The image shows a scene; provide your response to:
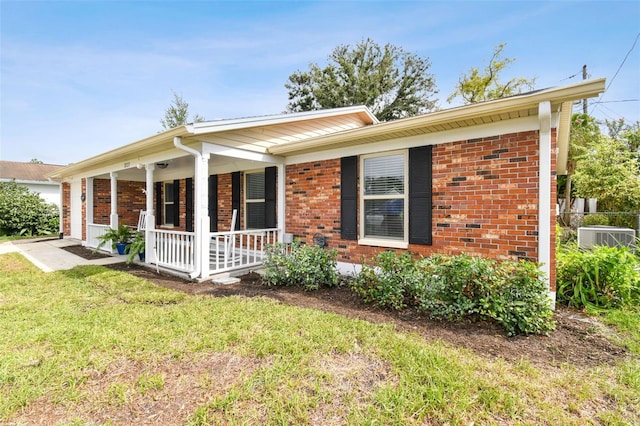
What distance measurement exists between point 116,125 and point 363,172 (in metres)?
15.6

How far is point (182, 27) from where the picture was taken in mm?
7984

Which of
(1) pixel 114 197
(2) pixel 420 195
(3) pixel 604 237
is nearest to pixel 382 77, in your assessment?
(3) pixel 604 237

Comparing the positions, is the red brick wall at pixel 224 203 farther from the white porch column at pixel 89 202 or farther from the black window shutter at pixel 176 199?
the white porch column at pixel 89 202

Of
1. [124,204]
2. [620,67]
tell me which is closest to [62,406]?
[124,204]

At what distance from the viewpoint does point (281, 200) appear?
703 cm

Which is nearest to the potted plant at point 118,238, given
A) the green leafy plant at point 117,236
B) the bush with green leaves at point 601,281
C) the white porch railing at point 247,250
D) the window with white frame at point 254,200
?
the green leafy plant at point 117,236

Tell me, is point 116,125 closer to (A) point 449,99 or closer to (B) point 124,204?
(B) point 124,204

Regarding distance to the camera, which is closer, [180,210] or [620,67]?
[180,210]

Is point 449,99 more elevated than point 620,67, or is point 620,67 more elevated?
point 449,99

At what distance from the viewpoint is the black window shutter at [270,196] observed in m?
7.13

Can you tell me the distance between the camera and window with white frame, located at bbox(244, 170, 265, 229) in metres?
7.66

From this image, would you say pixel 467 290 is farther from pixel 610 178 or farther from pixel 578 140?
pixel 578 140

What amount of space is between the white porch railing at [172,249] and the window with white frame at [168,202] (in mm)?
3628

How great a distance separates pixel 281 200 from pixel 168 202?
5.52 meters
